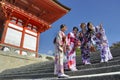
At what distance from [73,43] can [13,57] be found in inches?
253

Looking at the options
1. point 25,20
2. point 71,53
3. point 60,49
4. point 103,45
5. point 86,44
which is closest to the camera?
point 60,49

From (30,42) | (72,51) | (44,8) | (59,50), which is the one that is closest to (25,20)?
(30,42)

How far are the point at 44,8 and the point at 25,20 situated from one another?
6.32ft

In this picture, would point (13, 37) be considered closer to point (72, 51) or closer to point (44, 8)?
point (44, 8)

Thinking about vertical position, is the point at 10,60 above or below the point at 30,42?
below

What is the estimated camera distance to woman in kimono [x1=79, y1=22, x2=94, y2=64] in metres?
6.59

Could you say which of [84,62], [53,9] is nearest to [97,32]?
[84,62]

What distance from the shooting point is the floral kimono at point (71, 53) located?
6.26 meters

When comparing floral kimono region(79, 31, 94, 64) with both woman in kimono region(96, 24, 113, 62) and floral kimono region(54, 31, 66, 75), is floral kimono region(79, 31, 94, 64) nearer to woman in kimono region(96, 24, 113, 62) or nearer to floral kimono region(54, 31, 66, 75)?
woman in kimono region(96, 24, 113, 62)

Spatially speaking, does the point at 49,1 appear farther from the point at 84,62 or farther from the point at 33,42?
the point at 84,62

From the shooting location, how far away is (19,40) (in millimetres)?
14969

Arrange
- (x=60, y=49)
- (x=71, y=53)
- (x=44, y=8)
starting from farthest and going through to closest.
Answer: (x=44, y=8)
(x=71, y=53)
(x=60, y=49)

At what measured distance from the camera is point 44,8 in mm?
16562

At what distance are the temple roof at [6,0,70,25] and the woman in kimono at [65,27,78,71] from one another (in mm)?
9556
